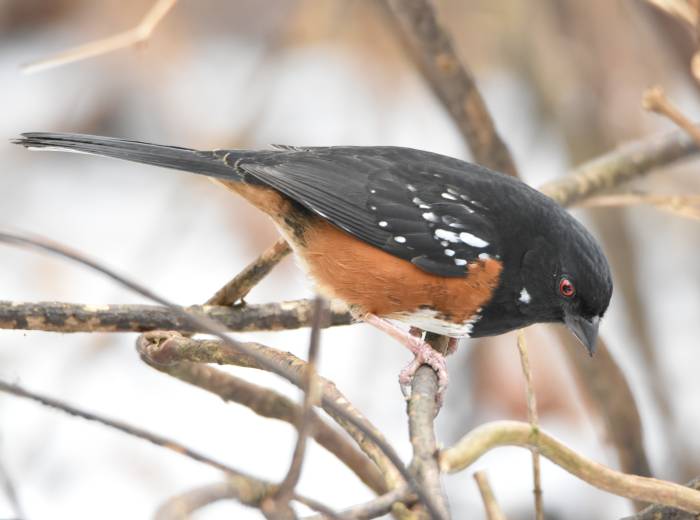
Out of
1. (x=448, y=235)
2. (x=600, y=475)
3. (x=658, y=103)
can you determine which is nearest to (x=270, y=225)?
(x=448, y=235)

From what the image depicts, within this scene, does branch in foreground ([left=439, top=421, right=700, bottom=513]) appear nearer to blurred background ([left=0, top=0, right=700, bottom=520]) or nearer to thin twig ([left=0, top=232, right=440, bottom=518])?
thin twig ([left=0, top=232, right=440, bottom=518])

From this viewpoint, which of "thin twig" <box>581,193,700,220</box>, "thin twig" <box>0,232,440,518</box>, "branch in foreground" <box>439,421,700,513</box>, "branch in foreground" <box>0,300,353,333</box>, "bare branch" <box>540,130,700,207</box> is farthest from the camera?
"bare branch" <box>540,130,700,207</box>

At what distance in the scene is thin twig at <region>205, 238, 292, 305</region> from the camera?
2625 mm

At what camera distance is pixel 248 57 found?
6070mm

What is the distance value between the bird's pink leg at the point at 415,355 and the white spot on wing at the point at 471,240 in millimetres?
300

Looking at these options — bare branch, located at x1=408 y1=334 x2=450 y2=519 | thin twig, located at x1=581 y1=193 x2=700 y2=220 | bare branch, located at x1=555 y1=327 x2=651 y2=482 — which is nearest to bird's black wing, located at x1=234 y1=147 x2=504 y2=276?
thin twig, located at x1=581 y1=193 x2=700 y2=220

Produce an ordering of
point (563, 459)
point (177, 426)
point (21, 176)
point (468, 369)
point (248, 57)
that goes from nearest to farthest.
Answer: point (563, 459) → point (177, 426) → point (468, 369) → point (21, 176) → point (248, 57)

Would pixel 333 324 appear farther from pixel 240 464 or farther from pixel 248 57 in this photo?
pixel 248 57

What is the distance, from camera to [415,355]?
8.67ft

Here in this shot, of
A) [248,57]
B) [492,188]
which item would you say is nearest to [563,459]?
[492,188]

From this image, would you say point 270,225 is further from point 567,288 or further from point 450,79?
point 567,288

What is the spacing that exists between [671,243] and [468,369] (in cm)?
158

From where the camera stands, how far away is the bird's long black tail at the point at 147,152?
2.71m

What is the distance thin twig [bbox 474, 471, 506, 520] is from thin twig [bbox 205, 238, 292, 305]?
1114 millimetres
